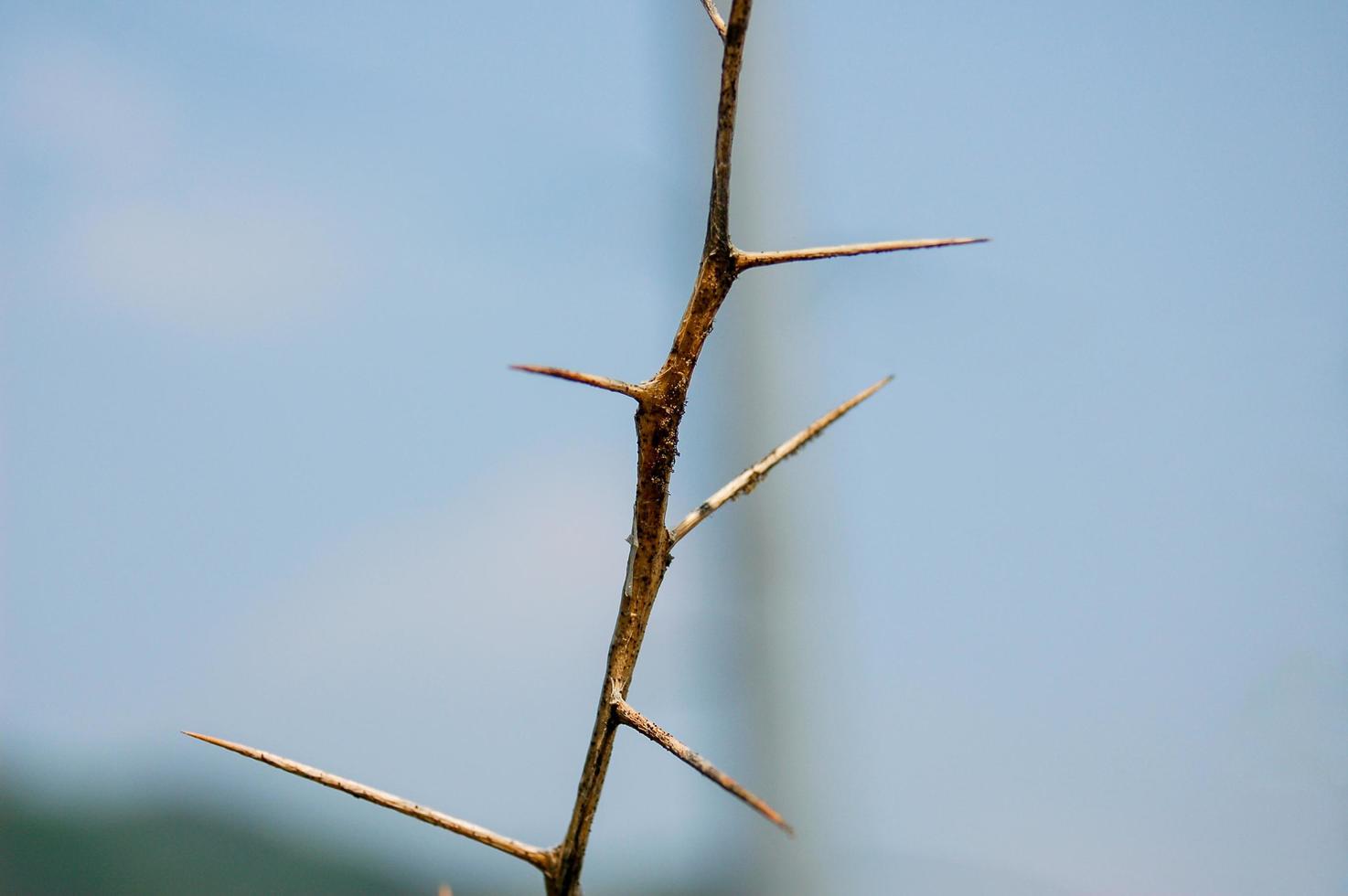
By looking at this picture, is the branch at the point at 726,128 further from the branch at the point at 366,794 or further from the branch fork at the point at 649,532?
the branch at the point at 366,794

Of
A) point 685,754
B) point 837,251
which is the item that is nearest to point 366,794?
point 685,754

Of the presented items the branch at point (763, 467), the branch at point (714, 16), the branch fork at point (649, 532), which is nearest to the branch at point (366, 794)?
the branch fork at point (649, 532)

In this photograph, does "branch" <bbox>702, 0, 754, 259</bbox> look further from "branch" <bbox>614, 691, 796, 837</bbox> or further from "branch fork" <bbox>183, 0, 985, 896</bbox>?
"branch" <bbox>614, 691, 796, 837</bbox>

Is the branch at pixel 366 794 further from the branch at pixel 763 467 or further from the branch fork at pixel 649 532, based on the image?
the branch at pixel 763 467

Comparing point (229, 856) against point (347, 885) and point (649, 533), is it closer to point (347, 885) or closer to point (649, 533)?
point (347, 885)

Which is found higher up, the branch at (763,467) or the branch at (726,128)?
the branch at (726,128)

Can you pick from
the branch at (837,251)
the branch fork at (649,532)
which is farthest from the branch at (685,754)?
the branch at (837,251)

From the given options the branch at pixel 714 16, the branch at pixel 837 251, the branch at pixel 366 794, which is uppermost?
the branch at pixel 714 16

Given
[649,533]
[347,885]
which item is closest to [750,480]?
[649,533]
